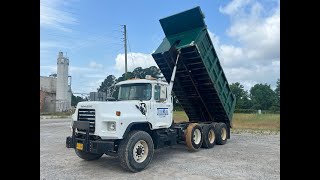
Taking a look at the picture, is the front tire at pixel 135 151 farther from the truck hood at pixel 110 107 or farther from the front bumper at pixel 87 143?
the truck hood at pixel 110 107

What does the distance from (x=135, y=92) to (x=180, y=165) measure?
8.06 ft

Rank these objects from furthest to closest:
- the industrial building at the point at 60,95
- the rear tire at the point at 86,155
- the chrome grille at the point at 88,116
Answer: the industrial building at the point at 60,95, the rear tire at the point at 86,155, the chrome grille at the point at 88,116

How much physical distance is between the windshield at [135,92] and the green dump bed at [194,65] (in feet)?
6.72

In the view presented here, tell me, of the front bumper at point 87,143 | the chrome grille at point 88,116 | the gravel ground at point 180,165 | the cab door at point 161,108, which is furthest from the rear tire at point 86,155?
the cab door at point 161,108

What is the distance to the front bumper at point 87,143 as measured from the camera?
655 centimetres

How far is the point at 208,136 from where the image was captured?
1032 centimetres

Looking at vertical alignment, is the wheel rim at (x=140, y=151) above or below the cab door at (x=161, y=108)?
below

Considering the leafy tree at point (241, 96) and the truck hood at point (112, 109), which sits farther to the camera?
the leafy tree at point (241, 96)

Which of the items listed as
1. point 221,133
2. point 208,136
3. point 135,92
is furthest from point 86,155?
point 221,133

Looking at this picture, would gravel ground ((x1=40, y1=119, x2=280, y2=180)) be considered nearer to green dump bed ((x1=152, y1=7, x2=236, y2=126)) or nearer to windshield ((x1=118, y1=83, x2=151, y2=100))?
windshield ((x1=118, y1=83, x2=151, y2=100))
